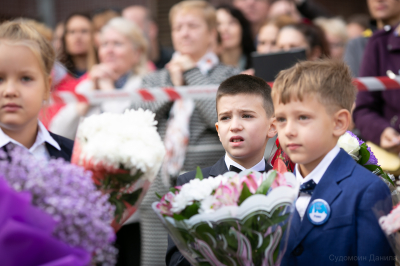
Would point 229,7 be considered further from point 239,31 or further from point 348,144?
point 348,144

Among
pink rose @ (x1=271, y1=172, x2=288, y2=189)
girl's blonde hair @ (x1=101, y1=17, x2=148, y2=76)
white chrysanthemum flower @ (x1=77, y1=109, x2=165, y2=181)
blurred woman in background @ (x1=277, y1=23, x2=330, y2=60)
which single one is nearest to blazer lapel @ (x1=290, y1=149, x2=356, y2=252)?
pink rose @ (x1=271, y1=172, x2=288, y2=189)

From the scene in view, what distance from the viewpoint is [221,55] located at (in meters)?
5.29

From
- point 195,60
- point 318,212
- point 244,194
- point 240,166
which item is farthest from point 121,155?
point 195,60

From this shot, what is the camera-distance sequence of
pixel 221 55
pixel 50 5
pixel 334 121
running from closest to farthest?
1. pixel 334 121
2. pixel 221 55
3. pixel 50 5

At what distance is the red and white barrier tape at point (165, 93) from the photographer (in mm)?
3824

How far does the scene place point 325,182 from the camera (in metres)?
1.99

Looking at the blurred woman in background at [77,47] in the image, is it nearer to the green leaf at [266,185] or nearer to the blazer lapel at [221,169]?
the blazer lapel at [221,169]

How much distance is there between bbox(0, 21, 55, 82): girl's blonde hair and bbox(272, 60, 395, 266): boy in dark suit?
46.7 inches

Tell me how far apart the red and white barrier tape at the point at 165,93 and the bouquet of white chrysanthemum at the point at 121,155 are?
1.82 metres

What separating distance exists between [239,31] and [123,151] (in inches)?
150

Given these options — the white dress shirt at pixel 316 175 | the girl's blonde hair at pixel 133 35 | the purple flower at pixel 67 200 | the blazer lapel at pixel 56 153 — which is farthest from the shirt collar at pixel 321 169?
the girl's blonde hair at pixel 133 35

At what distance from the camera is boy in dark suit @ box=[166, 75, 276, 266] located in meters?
2.29

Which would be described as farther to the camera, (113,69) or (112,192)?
(113,69)

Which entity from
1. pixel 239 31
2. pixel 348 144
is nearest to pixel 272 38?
pixel 239 31
